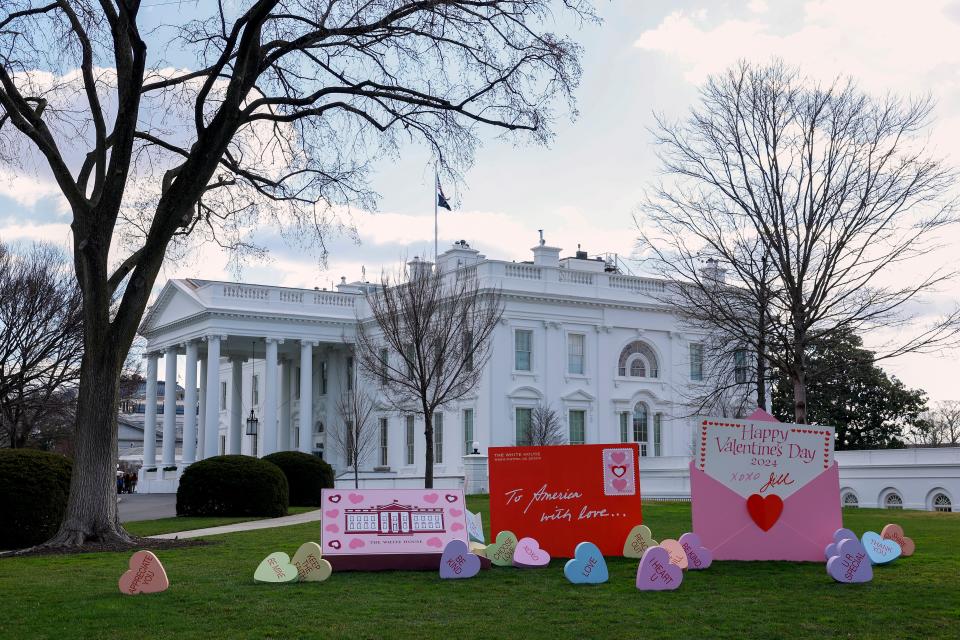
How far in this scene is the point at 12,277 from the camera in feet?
129

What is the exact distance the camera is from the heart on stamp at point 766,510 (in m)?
13.1

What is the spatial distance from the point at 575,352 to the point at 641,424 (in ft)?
15.2

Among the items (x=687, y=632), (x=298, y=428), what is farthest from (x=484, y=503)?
(x=298, y=428)

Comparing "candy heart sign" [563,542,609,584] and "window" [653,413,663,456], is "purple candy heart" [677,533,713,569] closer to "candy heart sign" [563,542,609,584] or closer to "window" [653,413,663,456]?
"candy heart sign" [563,542,609,584]

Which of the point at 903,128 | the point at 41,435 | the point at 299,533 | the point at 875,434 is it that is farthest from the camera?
the point at 875,434

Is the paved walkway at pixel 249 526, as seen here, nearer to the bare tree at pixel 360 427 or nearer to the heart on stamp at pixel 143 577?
the heart on stamp at pixel 143 577

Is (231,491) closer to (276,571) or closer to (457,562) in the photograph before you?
(276,571)

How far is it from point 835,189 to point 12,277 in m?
28.1

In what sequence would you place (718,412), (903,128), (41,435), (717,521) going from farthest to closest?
(41,435) < (718,412) < (903,128) < (717,521)

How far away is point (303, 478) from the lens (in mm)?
32781

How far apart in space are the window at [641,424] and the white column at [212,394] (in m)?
19.3

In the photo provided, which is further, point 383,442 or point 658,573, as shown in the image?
point 383,442

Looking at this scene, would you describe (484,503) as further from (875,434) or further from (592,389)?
(875,434)

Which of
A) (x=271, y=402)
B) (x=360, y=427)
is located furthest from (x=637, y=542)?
(x=271, y=402)
